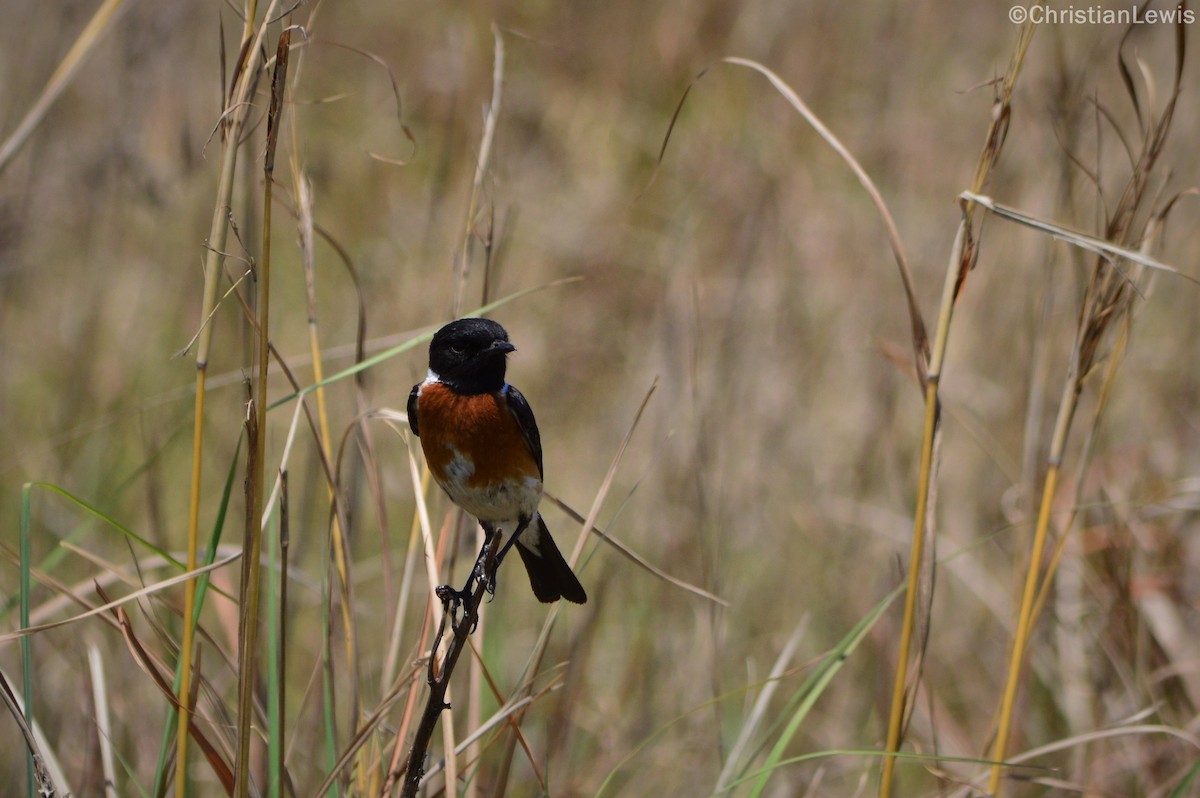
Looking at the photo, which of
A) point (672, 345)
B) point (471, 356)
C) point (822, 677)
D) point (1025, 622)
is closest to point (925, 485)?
point (1025, 622)

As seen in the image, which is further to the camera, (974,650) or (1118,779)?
(974,650)

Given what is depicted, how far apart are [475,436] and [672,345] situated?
146 centimetres

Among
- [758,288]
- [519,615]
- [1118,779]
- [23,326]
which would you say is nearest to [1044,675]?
[1118,779]

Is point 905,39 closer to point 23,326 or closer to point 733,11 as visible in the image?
point 733,11

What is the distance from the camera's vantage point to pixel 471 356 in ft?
8.52

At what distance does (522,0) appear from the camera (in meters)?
6.84

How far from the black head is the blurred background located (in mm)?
112

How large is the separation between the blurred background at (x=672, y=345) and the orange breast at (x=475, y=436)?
0.20 metres

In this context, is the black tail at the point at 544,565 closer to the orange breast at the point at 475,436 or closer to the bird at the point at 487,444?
the bird at the point at 487,444

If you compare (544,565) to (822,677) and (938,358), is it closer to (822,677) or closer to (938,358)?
(822,677)

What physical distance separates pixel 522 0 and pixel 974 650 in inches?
193

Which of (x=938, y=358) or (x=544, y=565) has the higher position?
(x=938, y=358)

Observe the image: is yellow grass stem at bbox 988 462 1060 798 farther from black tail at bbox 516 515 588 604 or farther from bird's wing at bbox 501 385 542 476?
bird's wing at bbox 501 385 542 476

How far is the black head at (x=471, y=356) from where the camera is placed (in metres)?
2.37
